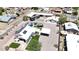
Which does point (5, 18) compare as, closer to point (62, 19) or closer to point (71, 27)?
point (62, 19)

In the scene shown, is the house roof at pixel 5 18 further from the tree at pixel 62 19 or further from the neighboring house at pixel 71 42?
the neighboring house at pixel 71 42

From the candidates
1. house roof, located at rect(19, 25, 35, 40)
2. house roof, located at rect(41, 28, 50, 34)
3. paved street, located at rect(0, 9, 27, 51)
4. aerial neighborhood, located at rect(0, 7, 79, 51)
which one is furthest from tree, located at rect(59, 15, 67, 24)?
paved street, located at rect(0, 9, 27, 51)

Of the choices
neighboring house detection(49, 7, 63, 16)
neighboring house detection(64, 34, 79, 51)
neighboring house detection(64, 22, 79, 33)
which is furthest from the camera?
neighboring house detection(49, 7, 63, 16)

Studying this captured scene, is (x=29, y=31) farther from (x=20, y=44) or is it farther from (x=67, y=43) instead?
(x=67, y=43)

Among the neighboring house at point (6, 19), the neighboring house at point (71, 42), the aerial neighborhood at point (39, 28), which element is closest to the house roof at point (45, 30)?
the aerial neighborhood at point (39, 28)

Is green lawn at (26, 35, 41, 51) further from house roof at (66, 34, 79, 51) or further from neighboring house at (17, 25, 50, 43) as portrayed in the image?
house roof at (66, 34, 79, 51)

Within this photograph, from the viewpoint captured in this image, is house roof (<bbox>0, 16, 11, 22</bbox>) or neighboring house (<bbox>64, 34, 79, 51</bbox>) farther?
house roof (<bbox>0, 16, 11, 22</bbox>)

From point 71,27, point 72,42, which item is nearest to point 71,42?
point 72,42

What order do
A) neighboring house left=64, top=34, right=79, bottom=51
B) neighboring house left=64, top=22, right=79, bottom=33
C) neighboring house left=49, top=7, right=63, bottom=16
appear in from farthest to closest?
1. neighboring house left=49, top=7, right=63, bottom=16
2. neighboring house left=64, top=22, right=79, bottom=33
3. neighboring house left=64, top=34, right=79, bottom=51
